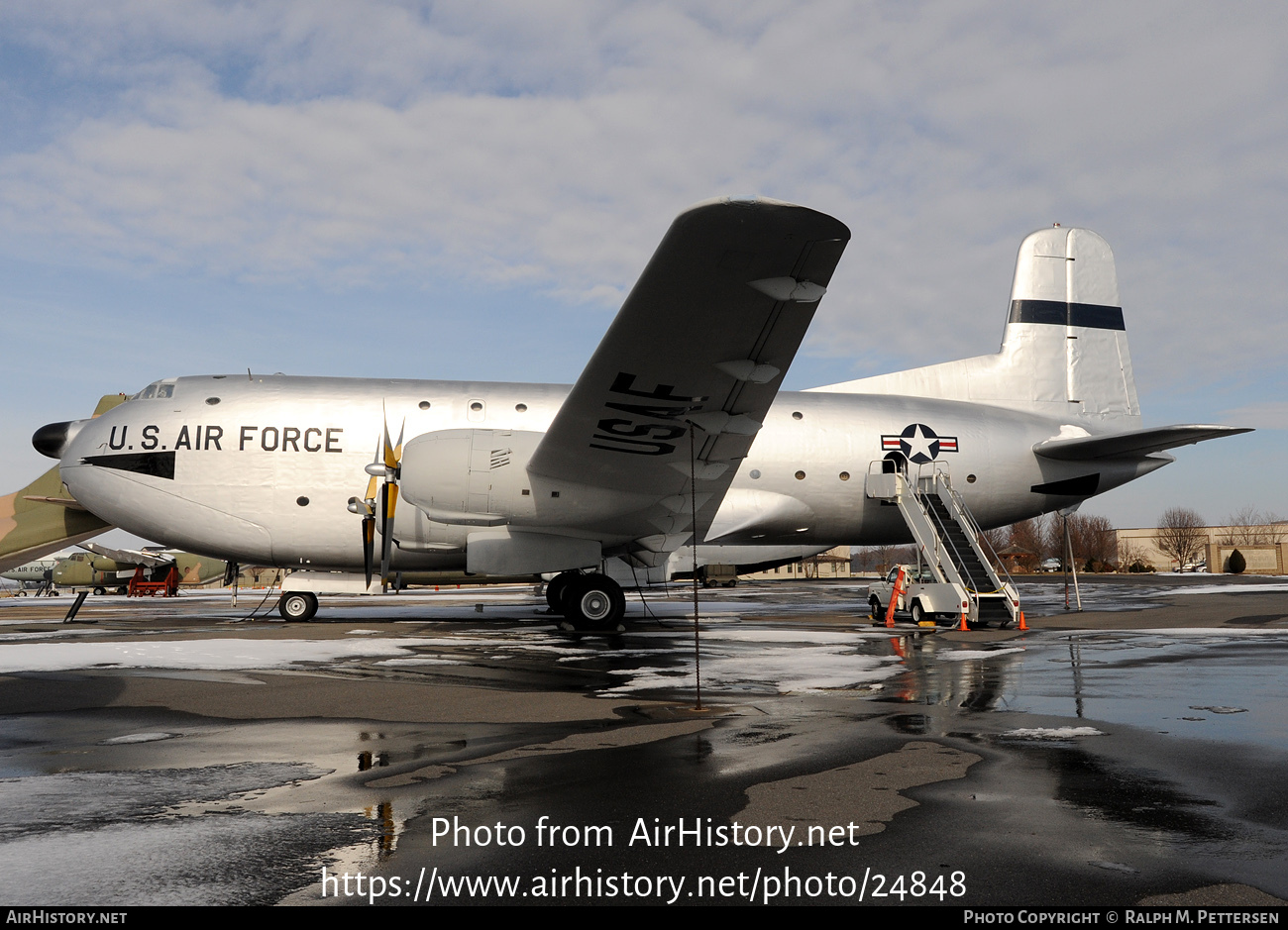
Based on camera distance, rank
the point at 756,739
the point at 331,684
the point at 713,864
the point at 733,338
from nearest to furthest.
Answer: the point at 713,864, the point at 756,739, the point at 331,684, the point at 733,338

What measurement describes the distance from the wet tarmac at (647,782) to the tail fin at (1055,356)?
1162 centimetres

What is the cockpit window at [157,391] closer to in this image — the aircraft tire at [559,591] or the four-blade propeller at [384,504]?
the four-blade propeller at [384,504]

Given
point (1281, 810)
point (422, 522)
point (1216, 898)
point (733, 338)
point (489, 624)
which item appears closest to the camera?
point (1216, 898)

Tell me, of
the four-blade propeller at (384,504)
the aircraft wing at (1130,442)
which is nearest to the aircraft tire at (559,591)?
the four-blade propeller at (384,504)

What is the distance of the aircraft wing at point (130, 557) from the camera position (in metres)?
48.6

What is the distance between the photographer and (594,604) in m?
14.9

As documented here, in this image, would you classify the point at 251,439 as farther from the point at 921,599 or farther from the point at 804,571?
the point at 804,571

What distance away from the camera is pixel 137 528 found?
1708 centimetres

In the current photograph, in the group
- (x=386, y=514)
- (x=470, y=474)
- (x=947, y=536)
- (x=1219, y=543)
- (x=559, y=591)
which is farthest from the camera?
Answer: (x=1219, y=543)

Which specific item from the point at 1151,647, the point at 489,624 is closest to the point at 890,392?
the point at 1151,647

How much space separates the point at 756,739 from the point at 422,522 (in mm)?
10509

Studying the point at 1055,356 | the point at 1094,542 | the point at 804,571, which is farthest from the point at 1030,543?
the point at 1055,356

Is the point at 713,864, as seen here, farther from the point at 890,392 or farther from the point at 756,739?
the point at 890,392

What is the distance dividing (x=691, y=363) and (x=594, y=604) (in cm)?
602
